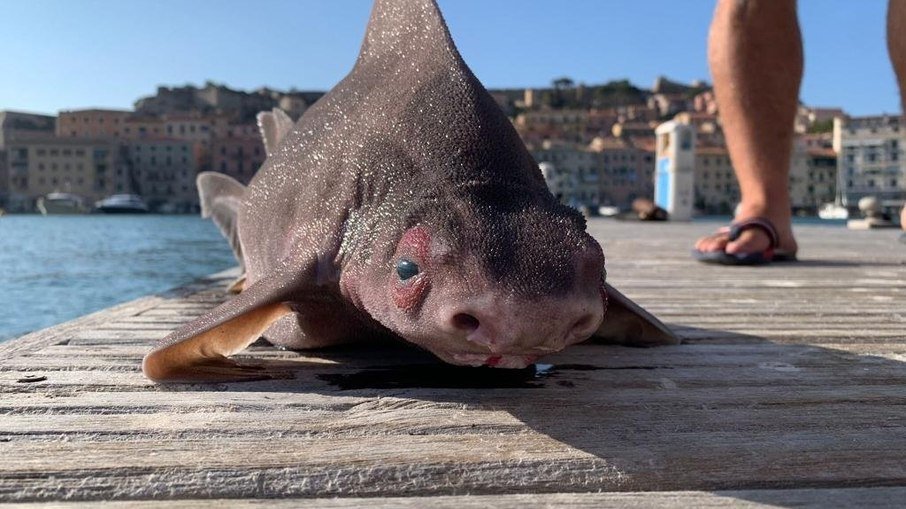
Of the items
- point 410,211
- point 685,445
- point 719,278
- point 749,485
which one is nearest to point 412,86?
point 410,211

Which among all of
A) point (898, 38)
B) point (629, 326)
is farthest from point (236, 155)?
point (629, 326)

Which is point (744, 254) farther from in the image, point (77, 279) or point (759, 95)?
point (77, 279)

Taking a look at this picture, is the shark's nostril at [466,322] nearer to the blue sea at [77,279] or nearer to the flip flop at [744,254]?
the flip flop at [744,254]

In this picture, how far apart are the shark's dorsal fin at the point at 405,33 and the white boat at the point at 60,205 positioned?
74.3 m

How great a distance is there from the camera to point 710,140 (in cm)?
8669

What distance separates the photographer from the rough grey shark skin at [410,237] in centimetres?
140

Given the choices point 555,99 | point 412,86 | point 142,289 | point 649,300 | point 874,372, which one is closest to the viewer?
point 874,372

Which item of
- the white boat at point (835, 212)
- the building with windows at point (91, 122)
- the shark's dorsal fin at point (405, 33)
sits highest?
the building with windows at point (91, 122)

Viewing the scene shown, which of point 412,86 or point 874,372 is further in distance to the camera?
point 412,86

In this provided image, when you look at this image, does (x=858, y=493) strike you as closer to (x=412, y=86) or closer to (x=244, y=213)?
(x=412, y=86)

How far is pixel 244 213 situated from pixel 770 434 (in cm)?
187

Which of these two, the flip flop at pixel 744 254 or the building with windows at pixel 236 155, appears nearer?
the flip flop at pixel 744 254

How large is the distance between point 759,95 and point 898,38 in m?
0.88

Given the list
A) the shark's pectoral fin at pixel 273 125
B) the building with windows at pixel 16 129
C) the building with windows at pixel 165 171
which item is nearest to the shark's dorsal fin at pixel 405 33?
the shark's pectoral fin at pixel 273 125
